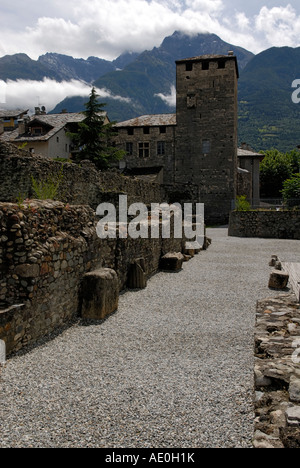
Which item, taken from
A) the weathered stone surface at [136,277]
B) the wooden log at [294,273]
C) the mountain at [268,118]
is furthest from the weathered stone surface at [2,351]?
the mountain at [268,118]

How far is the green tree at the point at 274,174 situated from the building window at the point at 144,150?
22287 millimetres

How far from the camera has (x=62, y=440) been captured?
3158 millimetres

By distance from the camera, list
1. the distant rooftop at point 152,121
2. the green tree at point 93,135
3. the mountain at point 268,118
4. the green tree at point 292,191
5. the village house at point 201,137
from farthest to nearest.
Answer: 1. the mountain at point 268,118
2. the distant rooftop at point 152,121
3. the village house at point 201,137
4. the green tree at point 93,135
5. the green tree at point 292,191

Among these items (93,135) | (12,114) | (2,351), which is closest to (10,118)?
(12,114)

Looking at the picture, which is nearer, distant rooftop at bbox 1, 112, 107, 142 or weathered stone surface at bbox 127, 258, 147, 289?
weathered stone surface at bbox 127, 258, 147, 289

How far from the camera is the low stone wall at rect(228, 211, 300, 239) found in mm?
22922

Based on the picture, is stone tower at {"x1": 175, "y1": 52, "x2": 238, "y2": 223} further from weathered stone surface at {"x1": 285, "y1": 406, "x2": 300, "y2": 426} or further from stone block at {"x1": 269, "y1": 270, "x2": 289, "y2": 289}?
weathered stone surface at {"x1": 285, "y1": 406, "x2": 300, "y2": 426}

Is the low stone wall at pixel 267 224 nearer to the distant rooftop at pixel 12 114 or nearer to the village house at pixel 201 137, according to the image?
the village house at pixel 201 137

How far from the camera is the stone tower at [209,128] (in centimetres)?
3681

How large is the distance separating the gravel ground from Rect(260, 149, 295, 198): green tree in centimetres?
5004

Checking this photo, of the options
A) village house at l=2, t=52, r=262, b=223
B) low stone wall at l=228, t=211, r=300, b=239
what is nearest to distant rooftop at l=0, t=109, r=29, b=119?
village house at l=2, t=52, r=262, b=223
